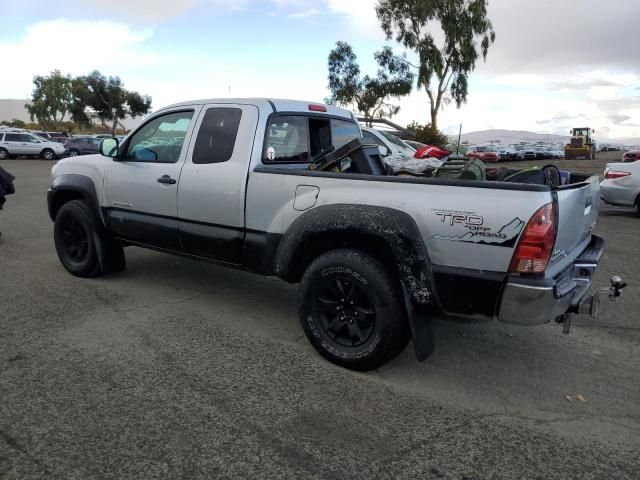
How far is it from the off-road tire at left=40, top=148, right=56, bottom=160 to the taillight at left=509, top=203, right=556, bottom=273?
35626 millimetres

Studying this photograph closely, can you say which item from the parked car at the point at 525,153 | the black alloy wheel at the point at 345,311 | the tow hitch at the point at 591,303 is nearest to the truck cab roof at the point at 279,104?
the black alloy wheel at the point at 345,311

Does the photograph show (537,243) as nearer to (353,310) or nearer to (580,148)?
(353,310)

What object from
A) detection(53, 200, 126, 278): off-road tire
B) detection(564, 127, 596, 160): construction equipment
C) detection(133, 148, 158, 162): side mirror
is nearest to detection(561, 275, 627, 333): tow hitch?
detection(133, 148, 158, 162): side mirror

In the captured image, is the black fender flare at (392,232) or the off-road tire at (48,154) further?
the off-road tire at (48,154)

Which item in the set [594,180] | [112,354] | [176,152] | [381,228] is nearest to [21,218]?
[176,152]

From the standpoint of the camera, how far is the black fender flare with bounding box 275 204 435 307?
3195 mm

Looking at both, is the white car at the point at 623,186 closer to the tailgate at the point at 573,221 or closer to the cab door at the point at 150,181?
the tailgate at the point at 573,221

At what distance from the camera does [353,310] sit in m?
3.58

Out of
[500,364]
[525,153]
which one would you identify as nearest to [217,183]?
[500,364]

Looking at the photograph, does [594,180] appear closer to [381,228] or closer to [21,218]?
[381,228]

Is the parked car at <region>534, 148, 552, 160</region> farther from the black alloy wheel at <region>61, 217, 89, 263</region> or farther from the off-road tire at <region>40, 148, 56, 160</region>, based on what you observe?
the black alloy wheel at <region>61, 217, 89, 263</region>

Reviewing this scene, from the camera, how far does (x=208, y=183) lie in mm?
4316

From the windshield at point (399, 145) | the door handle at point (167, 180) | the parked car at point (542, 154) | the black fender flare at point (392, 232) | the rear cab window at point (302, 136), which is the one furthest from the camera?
the parked car at point (542, 154)

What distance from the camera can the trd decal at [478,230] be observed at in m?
2.96
